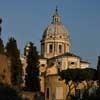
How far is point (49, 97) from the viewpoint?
56969mm

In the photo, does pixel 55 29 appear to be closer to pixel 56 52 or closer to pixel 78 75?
pixel 56 52

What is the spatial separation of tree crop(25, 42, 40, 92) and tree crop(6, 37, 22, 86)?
11.4 feet

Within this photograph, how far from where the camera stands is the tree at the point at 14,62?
46969mm

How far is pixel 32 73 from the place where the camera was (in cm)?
5447

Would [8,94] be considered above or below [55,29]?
below

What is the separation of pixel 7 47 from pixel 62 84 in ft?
28.8

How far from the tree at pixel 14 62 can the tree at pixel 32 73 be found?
11.4ft

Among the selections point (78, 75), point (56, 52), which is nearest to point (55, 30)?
point (56, 52)

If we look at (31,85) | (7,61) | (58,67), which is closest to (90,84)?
(31,85)

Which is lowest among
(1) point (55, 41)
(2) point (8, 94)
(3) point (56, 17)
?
(2) point (8, 94)

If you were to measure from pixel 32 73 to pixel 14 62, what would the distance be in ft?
19.9

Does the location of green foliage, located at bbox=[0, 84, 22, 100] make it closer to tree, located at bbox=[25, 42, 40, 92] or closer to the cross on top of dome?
tree, located at bbox=[25, 42, 40, 92]

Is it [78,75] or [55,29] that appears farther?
[55,29]

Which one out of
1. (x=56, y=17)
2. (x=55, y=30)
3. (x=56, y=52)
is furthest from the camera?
(x=56, y=17)
